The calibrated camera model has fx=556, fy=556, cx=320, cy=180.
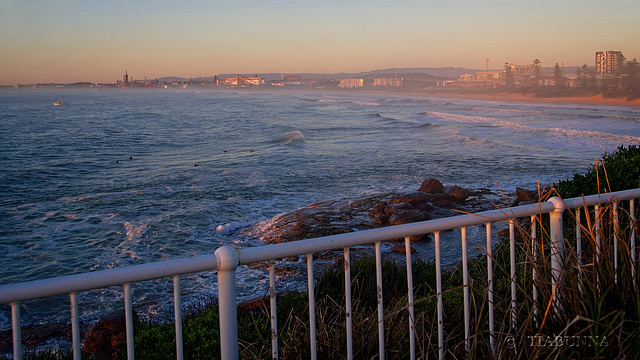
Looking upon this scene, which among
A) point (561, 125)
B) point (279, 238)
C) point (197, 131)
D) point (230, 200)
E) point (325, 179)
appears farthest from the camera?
point (197, 131)

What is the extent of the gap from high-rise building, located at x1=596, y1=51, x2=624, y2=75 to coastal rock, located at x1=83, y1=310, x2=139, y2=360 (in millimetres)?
107476

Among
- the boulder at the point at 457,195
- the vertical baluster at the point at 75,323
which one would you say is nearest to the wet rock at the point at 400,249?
the boulder at the point at 457,195

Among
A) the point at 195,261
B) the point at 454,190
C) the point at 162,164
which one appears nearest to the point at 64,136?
the point at 162,164

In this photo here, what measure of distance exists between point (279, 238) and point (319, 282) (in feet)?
17.4

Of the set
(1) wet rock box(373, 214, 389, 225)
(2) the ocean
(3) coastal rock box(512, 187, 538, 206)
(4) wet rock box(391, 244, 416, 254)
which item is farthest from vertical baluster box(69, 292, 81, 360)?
(3) coastal rock box(512, 187, 538, 206)

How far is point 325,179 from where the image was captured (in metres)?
20.0

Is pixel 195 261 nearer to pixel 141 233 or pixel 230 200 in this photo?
pixel 141 233

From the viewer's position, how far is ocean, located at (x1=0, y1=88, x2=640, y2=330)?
1111 centimetres

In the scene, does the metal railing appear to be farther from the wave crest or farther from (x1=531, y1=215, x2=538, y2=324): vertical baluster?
the wave crest

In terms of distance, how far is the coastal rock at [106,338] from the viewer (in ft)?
18.1

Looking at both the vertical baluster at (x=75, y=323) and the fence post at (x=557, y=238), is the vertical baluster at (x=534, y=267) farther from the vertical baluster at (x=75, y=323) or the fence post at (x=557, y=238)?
the vertical baluster at (x=75, y=323)

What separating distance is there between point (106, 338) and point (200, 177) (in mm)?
15473

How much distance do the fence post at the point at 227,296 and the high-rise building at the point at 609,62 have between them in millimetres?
109323

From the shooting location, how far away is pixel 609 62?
102 m
